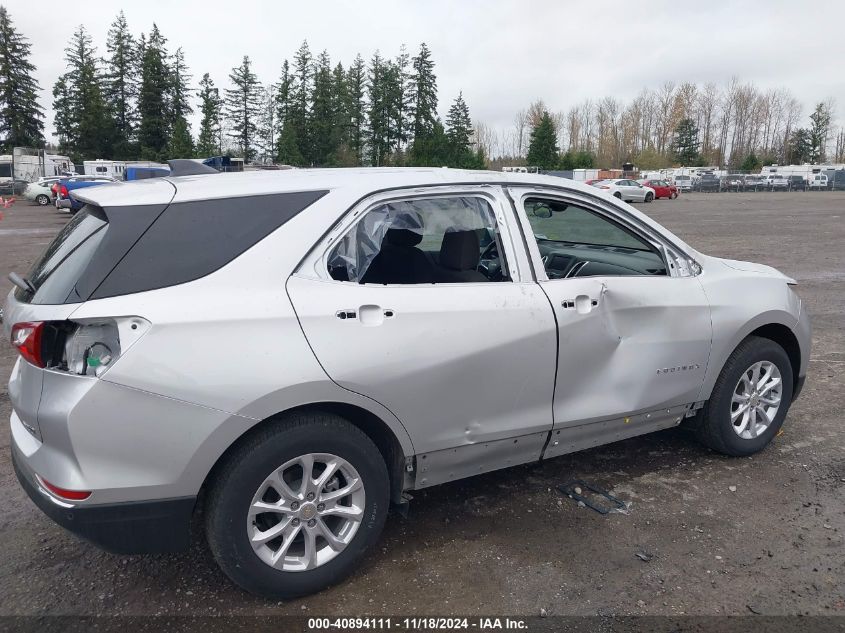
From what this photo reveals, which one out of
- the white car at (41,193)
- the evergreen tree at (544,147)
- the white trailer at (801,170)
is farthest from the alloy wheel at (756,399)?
the white trailer at (801,170)

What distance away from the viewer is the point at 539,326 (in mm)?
3371

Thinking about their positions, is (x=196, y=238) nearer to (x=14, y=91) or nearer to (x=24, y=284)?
(x=24, y=284)

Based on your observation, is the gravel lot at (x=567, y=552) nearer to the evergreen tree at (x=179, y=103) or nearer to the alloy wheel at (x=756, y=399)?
the alloy wheel at (x=756, y=399)

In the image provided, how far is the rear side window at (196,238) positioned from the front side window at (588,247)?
1.39 metres

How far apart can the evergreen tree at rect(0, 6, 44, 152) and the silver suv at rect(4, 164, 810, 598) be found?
84553mm

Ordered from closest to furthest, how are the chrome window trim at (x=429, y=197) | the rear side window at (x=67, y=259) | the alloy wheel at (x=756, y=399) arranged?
the rear side window at (x=67, y=259), the chrome window trim at (x=429, y=197), the alloy wheel at (x=756, y=399)

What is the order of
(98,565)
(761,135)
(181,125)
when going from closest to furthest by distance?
(98,565), (181,125), (761,135)

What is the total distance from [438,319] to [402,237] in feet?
2.63

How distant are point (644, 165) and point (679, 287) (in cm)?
10397

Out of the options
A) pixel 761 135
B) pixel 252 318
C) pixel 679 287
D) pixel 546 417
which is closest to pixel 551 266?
pixel 679 287

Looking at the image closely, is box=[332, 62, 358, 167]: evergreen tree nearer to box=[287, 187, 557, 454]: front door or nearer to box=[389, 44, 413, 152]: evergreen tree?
box=[389, 44, 413, 152]: evergreen tree

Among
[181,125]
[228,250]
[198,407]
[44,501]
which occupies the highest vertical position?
[181,125]

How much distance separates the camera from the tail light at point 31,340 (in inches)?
103

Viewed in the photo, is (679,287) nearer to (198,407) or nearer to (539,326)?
(539,326)
